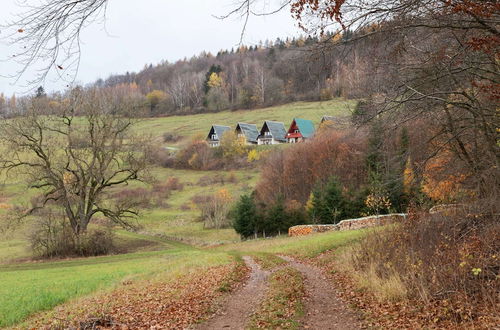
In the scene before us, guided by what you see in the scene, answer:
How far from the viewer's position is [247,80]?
149ft

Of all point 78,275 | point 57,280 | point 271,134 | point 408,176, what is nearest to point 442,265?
point 408,176

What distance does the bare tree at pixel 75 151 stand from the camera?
3136 centimetres

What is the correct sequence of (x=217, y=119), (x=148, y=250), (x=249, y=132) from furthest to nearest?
(x=217, y=119), (x=249, y=132), (x=148, y=250)

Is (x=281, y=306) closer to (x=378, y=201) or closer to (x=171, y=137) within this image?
(x=378, y=201)

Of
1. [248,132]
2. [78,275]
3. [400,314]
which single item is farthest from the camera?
[248,132]

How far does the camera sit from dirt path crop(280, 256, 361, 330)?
307 inches

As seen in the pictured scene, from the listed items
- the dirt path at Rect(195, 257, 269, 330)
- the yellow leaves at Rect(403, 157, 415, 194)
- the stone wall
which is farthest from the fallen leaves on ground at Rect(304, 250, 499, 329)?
the stone wall

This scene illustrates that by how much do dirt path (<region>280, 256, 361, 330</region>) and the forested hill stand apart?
4.90m

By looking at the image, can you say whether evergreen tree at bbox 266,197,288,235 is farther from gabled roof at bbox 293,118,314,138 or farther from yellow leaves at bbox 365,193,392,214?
gabled roof at bbox 293,118,314,138

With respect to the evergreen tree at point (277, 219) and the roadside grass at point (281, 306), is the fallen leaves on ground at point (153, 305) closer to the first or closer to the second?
the roadside grass at point (281, 306)

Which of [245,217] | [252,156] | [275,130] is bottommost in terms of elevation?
[245,217]

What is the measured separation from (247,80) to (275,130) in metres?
42.6

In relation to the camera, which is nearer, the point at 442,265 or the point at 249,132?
the point at 442,265

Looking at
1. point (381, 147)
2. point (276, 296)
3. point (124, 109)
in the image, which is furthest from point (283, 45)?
point (124, 109)
